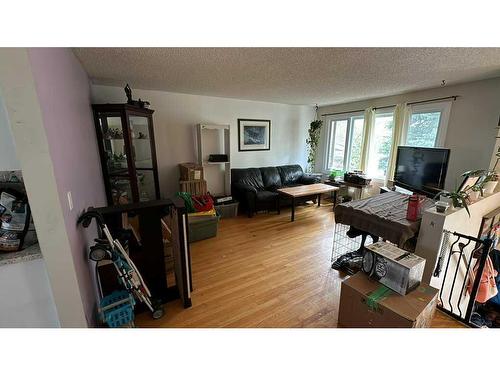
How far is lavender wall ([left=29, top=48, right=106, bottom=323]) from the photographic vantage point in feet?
3.43

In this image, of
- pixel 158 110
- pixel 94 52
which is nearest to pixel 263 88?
pixel 158 110

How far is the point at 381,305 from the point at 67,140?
7.48ft

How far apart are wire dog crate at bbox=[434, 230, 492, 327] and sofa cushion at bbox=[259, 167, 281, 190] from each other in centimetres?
289

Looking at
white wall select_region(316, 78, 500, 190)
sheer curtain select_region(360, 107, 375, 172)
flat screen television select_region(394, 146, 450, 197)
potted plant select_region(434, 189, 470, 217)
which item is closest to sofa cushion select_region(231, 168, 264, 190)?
sheer curtain select_region(360, 107, 375, 172)

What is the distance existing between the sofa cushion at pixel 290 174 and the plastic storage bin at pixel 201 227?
2.23m

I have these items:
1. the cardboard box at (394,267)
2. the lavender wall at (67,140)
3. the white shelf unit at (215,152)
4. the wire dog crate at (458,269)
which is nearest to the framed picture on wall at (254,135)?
the white shelf unit at (215,152)

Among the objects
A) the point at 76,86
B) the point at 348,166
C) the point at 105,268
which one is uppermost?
the point at 76,86

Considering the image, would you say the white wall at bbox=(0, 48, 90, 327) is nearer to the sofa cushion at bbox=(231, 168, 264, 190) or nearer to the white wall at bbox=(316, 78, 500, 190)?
the sofa cushion at bbox=(231, 168, 264, 190)

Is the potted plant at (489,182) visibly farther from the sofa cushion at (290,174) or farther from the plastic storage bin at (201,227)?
the sofa cushion at (290,174)

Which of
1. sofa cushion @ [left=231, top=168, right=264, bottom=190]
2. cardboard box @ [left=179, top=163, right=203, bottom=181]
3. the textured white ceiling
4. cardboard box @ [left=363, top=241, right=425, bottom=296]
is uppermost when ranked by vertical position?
the textured white ceiling
